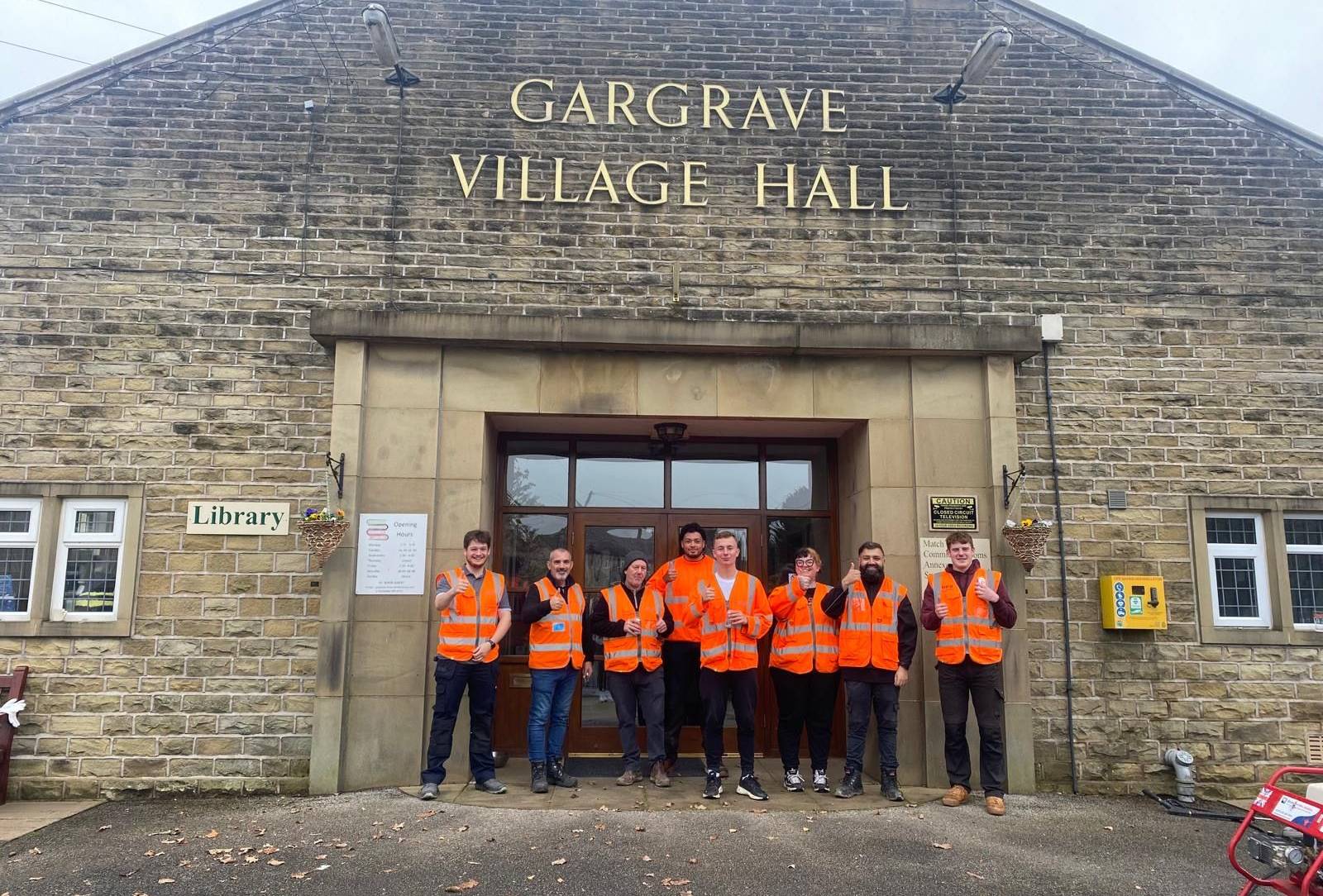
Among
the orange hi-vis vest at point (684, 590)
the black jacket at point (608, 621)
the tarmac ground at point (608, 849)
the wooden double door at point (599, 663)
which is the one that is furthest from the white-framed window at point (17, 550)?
the orange hi-vis vest at point (684, 590)

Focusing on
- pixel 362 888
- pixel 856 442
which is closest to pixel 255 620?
pixel 362 888

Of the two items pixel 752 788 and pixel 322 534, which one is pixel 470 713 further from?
pixel 752 788

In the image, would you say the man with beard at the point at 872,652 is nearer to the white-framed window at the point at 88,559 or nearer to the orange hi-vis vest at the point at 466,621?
the orange hi-vis vest at the point at 466,621

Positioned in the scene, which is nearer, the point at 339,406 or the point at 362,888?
the point at 362,888

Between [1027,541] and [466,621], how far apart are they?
4583mm

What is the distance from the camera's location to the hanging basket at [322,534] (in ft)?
22.9

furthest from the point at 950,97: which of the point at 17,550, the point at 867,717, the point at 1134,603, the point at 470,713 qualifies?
the point at 17,550

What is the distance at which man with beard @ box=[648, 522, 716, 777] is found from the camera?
724 cm

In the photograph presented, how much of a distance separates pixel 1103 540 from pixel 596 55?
6484mm

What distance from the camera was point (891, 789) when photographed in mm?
6855

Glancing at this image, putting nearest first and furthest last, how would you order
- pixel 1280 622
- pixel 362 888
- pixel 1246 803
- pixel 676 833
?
pixel 362 888, pixel 676 833, pixel 1246 803, pixel 1280 622

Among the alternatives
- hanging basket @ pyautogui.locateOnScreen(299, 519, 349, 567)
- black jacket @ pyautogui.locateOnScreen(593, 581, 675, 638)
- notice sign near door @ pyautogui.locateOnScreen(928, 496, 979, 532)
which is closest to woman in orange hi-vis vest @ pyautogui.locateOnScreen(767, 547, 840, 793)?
black jacket @ pyautogui.locateOnScreen(593, 581, 675, 638)

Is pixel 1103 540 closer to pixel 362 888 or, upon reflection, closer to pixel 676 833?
pixel 676 833

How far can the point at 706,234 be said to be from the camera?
26.8ft
